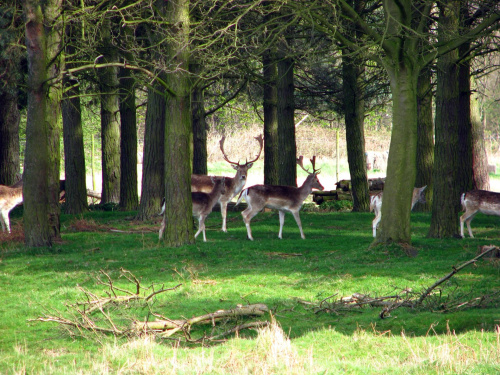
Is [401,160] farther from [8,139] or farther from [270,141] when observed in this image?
[8,139]

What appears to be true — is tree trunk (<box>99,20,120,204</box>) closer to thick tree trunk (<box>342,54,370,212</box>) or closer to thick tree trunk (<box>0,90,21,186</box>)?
thick tree trunk (<box>0,90,21,186</box>)

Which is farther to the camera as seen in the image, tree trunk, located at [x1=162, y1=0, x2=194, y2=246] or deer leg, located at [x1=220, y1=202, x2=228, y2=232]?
deer leg, located at [x1=220, y1=202, x2=228, y2=232]

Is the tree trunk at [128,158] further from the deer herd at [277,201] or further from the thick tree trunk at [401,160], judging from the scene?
the thick tree trunk at [401,160]

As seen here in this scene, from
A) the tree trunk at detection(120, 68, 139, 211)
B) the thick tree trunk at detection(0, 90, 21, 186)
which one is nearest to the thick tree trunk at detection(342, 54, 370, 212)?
the tree trunk at detection(120, 68, 139, 211)

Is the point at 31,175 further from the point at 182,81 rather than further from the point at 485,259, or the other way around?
the point at 485,259

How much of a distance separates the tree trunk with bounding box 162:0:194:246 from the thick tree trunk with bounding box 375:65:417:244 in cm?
390

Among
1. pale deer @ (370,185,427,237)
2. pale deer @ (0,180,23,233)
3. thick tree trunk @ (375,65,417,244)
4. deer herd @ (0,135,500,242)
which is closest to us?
thick tree trunk @ (375,65,417,244)

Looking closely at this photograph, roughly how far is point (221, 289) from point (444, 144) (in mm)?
6389

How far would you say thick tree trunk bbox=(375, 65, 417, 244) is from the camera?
1166 centimetres

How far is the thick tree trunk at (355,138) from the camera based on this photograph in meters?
19.9

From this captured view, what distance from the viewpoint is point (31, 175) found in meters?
12.9

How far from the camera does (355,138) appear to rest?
793 inches

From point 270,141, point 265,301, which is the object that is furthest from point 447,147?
point 270,141

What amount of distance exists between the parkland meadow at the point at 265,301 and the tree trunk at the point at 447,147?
59cm
